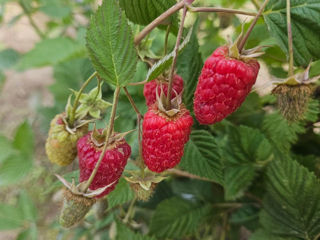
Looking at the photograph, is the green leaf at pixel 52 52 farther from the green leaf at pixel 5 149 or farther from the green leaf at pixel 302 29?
the green leaf at pixel 302 29

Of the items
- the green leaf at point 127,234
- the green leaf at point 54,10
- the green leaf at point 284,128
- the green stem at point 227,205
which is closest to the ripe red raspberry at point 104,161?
the green leaf at point 127,234

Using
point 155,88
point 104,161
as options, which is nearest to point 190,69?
point 155,88

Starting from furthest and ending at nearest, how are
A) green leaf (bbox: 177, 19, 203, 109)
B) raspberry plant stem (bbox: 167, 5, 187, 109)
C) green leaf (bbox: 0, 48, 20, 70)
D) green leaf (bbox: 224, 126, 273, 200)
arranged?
green leaf (bbox: 0, 48, 20, 70)
green leaf (bbox: 224, 126, 273, 200)
green leaf (bbox: 177, 19, 203, 109)
raspberry plant stem (bbox: 167, 5, 187, 109)

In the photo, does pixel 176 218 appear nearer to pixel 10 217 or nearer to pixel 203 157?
pixel 203 157

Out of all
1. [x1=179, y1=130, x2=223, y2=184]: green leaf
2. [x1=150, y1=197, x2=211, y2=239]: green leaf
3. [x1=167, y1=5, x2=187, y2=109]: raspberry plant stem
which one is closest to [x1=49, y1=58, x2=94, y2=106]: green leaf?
[x1=150, y1=197, x2=211, y2=239]: green leaf

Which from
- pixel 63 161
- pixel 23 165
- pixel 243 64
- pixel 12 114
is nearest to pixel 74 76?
pixel 23 165

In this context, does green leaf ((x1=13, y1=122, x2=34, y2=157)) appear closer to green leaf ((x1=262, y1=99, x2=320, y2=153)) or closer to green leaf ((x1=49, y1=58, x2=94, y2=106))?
green leaf ((x1=49, y1=58, x2=94, y2=106))
